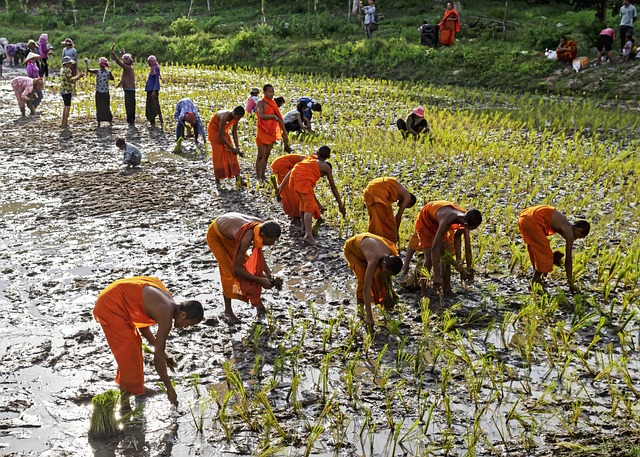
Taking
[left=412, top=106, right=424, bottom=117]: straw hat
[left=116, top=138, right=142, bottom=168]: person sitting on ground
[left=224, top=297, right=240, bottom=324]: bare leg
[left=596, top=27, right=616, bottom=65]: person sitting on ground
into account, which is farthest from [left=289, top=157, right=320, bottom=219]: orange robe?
[left=596, top=27, right=616, bottom=65]: person sitting on ground

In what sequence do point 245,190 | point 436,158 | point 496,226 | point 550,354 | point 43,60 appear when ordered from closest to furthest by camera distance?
point 550,354, point 496,226, point 245,190, point 436,158, point 43,60

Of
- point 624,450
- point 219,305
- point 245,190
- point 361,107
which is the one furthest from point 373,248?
point 361,107

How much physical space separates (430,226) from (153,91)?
29.3 feet

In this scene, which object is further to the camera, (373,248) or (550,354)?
(373,248)

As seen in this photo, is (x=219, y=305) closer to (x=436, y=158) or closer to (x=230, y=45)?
(x=436, y=158)

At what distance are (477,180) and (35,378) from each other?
686 cm

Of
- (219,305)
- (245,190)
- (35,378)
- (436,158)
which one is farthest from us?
(436,158)

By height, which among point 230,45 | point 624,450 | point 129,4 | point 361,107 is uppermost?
point 129,4

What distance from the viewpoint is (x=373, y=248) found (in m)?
5.95

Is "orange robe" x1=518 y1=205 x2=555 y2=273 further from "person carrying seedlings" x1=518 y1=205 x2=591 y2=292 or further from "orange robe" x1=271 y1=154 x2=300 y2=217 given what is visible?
"orange robe" x1=271 y1=154 x2=300 y2=217

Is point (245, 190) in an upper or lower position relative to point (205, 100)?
lower

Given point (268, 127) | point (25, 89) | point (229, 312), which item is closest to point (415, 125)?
point (268, 127)

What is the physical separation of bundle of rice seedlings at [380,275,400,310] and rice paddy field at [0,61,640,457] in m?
0.09

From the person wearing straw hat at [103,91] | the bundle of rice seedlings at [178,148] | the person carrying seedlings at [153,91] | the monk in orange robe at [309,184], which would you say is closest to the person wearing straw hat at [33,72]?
the person wearing straw hat at [103,91]
